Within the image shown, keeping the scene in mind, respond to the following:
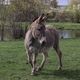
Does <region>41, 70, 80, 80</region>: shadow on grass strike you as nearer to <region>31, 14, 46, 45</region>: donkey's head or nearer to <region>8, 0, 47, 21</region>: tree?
<region>31, 14, 46, 45</region>: donkey's head

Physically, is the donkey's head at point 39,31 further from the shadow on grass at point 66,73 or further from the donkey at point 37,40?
the shadow on grass at point 66,73

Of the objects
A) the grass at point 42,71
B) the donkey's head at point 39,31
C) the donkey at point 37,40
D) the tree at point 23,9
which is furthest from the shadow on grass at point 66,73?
the tree at point 23,9

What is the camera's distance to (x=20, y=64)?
11523mm

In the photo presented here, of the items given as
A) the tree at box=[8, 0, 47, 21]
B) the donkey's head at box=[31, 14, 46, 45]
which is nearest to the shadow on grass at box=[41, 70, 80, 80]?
the donkey's head at box=[31, 14, 46, 45]

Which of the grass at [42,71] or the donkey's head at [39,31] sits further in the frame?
the grass at [42,71]

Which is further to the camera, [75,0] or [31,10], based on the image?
[75,0]

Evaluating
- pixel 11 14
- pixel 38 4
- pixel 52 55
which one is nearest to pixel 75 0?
pixel 38 4

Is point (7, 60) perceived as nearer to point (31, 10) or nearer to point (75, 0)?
point (31, 10)

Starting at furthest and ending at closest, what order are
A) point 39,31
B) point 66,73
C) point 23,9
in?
point 23,9
point 66,73
point 39,31

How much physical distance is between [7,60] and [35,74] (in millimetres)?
3087

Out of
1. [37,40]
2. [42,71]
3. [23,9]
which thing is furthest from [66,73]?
[23,9]

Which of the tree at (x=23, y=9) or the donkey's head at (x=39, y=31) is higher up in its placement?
the donkey's head at (x=39, y=31)

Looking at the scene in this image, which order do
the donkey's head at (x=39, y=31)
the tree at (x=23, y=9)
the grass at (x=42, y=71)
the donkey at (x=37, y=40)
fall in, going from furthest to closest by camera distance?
the tree at (x=23, y=9), the grass at (x=42, y=71), the donkey at (x=37, y=40), the donkey's head at (x=39, y=31)

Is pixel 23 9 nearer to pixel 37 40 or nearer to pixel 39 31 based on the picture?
pixel 37 40
